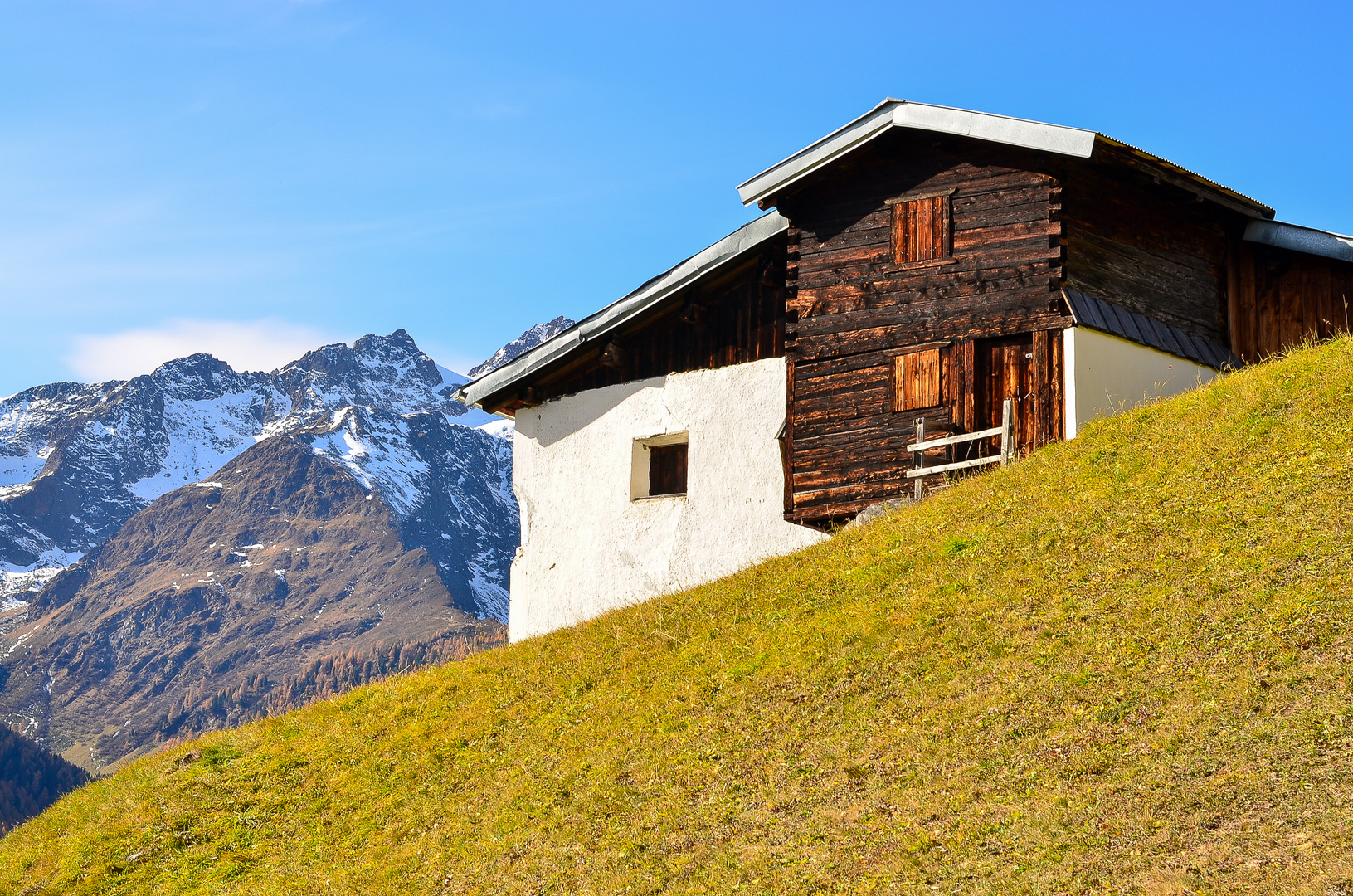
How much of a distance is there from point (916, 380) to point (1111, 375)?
2794 millimetres

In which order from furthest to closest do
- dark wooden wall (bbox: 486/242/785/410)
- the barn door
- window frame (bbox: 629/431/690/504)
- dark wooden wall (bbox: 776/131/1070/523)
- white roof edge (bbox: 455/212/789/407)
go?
window frame (bbox: 629/431/690/504) → dark wooden wall (bbox: 486/242/785/410) → white roof edge (bbox: 455/212/789/407) → dark wooden wall (bbox: 776/131/1070/523) → the barn door

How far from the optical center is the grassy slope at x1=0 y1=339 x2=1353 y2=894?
32.2 feet

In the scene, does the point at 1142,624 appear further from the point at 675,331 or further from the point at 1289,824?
the point at 675,331

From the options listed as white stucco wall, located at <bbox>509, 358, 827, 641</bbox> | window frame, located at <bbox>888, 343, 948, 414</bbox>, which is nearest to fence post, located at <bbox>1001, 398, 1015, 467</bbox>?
window frame, located at <bbox>888, 343, 948, 414</bbox>

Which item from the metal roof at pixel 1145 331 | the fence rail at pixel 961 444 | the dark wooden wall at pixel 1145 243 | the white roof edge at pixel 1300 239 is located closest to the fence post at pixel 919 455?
the fence rail at pixel 961 444

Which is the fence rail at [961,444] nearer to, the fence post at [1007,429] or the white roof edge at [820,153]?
the fence post at [1007,429]

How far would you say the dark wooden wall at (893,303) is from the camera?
763 inches

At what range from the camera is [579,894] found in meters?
11.3

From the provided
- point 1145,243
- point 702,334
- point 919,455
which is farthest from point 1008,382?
point 702,334

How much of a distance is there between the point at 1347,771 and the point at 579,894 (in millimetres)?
6047

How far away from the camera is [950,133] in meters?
19.8

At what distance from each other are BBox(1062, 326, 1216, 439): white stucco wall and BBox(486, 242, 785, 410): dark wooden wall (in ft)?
17.4

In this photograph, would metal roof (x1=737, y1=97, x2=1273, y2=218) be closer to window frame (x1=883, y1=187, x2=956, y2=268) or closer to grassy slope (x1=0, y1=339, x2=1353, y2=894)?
window frame (x1=883, y1=187, x2=956, y2=268)

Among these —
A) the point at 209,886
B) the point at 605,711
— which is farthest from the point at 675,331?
the point at 209,886
